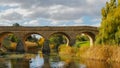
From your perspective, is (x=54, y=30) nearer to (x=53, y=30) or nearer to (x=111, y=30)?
(x=53, y=30)

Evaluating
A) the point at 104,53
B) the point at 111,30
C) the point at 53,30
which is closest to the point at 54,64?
the point at 104,53

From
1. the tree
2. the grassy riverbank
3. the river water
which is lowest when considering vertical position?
the river water

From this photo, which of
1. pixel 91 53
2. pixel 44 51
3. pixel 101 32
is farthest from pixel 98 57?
pixel 44 51

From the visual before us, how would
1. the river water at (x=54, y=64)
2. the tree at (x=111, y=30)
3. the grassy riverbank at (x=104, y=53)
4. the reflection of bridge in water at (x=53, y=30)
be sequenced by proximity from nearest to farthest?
the river water at (x=54, y=64) < the grassy riverbank at (x=104, y=53) < the tree at (x=111, y=30) < the reflection of bridge in water at (x=53, y=30)

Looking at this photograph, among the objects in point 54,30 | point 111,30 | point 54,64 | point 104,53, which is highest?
point 54,30

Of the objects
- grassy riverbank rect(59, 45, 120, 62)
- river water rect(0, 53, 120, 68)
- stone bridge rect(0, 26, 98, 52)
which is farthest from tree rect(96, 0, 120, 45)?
stone bridge rect(0, 26, 98, 52)

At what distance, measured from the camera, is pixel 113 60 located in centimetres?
3319

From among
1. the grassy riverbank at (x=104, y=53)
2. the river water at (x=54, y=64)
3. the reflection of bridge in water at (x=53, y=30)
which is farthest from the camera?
the reflection of bridge in water at (x=53, y=30)

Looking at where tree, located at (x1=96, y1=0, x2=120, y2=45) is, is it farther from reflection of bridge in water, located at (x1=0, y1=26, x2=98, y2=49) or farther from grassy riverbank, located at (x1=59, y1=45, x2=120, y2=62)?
reflection of bridge in water, located at (x1=0, y1=26, x2=98, y2=49)

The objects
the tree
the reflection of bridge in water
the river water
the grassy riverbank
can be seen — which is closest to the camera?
the river water

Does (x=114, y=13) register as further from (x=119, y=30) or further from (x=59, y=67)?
(x=59, y=67)

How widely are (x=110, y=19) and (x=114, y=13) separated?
115cm

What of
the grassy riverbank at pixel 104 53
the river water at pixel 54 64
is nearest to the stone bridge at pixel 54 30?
the grassy riverbank at pixel 104 53

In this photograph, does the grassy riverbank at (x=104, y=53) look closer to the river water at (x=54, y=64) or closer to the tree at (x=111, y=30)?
the river water at (x=54, y=64)
